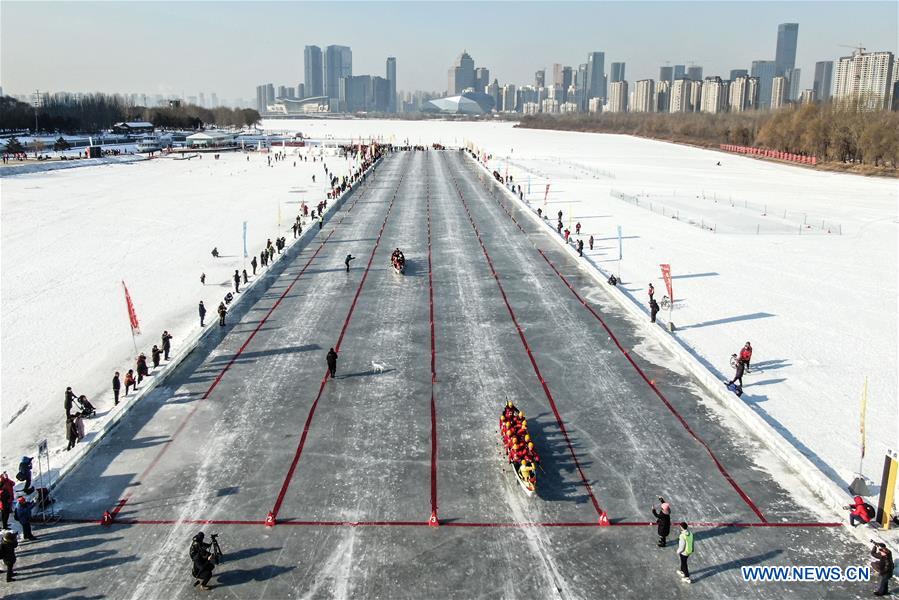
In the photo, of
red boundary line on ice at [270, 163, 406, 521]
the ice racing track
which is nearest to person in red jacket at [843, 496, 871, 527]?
the ice racing track

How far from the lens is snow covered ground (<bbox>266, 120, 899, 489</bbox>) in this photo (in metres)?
20.5

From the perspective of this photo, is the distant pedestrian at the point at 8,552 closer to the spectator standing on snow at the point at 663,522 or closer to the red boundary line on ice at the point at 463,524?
the red boundary line on ice at the point at 463,524

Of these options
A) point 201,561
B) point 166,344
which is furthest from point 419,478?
point 166,344

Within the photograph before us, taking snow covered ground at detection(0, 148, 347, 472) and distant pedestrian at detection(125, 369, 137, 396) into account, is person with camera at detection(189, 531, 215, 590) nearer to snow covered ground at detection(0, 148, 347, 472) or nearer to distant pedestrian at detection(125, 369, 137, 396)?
snow covered ground at detection(0, 148, 347, 472)

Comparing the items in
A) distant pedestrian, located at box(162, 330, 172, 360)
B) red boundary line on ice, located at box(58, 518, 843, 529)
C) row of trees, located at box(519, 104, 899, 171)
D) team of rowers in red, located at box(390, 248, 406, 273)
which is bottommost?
red boundary line on ice, located at box(58, 518, 843, 529)

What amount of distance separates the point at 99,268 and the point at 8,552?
28.1 m

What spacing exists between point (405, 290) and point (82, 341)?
46.4 feet

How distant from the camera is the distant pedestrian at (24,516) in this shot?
14.0 meters

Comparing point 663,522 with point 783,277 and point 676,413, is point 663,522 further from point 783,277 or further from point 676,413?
point 783,277

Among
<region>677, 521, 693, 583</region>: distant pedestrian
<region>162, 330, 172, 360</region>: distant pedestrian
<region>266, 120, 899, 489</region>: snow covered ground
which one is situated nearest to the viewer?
<region>677, 521, 693, 583</region>: distant pedestrian

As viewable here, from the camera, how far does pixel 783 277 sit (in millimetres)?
36219

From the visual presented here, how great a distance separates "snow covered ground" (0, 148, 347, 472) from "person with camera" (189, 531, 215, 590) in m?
6.69

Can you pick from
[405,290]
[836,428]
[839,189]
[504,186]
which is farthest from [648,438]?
[839,189]

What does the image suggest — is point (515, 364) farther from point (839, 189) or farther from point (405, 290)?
point (839, 189)
